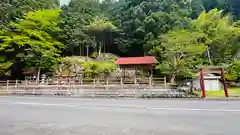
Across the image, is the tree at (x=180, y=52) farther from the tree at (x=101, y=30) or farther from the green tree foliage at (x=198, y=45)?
the tree at (x=101, y=30)

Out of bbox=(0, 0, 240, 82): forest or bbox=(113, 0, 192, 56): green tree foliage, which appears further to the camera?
bbox=(113, 0, 192, 56): green tree foliage

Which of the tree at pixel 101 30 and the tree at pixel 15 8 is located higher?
the tree at pixel 15 8

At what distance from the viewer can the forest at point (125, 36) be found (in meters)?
25.4

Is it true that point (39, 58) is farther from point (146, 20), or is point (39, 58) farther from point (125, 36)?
point (146, 20)

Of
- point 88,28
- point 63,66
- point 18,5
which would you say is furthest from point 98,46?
point 18,5

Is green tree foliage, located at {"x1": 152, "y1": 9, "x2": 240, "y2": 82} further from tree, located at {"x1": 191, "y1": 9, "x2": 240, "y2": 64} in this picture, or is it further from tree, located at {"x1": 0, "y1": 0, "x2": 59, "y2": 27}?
tree, located at {"x1": 0, "y1": 0, "x2": 59, "y2": 27}

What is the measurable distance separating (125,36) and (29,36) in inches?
480

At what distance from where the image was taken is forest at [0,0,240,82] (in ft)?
83.3

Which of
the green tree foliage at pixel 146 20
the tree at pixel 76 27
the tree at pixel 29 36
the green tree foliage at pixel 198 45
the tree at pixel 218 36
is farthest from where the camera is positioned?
the tree at pixel 76 27

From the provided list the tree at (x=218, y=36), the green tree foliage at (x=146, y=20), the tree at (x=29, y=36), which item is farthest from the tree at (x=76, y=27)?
the tree at (x=218, y=36)

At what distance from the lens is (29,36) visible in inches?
1199

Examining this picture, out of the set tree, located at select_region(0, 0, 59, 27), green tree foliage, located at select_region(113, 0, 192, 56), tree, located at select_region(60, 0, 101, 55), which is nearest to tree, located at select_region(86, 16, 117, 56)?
tree, located at select_region(60, 0, 101, 55)

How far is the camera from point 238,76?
25.8 m

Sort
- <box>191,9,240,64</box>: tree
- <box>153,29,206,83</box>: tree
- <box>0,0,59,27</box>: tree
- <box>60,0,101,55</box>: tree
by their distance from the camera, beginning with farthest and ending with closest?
<box>60,0,101,55</box>: tree < <box>0,0,59,27</box>: tree < <box>191,9,240,64</box>: tree < <box>153,29,206,83</box>: tree
